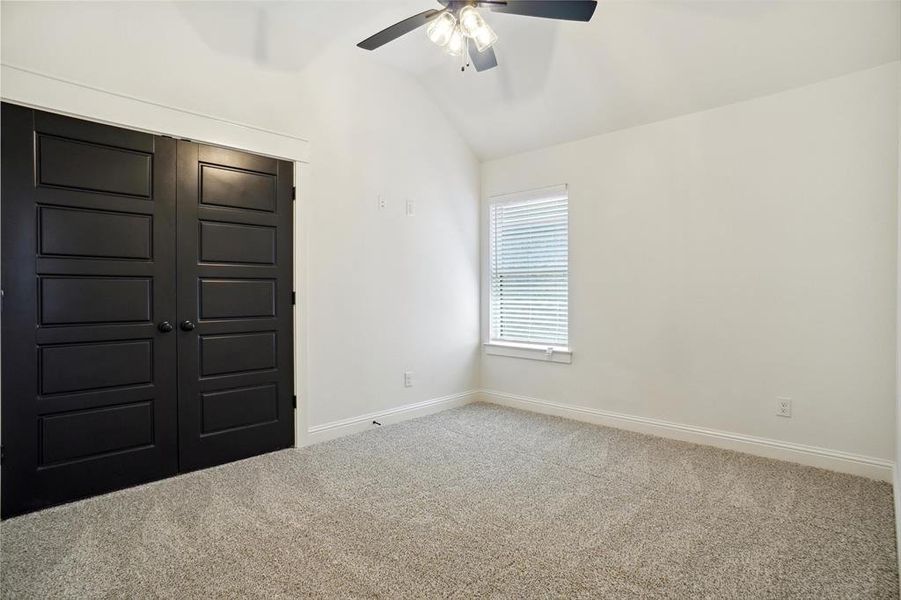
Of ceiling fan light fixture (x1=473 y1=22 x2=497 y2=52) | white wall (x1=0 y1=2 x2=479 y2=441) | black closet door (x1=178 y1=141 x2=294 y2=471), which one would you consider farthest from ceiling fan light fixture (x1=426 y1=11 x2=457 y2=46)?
black closet door (x1=178 y1=141 x2=294 y2=471)

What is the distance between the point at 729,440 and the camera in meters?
3.40

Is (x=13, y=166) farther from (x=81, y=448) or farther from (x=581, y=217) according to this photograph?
(x=581, y=217)

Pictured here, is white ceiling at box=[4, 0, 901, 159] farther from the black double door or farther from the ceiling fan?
the ceiling fan

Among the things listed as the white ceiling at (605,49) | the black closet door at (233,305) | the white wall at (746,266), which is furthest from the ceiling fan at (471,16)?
the white wall at (746,266)

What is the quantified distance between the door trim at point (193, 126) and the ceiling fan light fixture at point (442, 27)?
4.89 feet

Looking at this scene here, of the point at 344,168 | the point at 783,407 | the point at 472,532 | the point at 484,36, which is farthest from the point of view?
the point at 344,168

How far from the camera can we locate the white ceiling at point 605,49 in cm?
281

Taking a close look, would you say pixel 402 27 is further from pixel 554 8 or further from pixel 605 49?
pixel 605 49

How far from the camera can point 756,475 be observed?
2924 mm

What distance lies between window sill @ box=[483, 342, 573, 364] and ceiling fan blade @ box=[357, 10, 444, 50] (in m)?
2.83

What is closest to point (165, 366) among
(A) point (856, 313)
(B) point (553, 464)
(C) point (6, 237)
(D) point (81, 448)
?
(D) point (81, 448)

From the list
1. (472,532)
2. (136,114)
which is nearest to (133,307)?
(136,114)

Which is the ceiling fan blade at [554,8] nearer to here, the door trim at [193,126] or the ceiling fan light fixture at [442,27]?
the ceiling fan light fixture at [442,27]

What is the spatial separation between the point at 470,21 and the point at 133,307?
2.40 m
